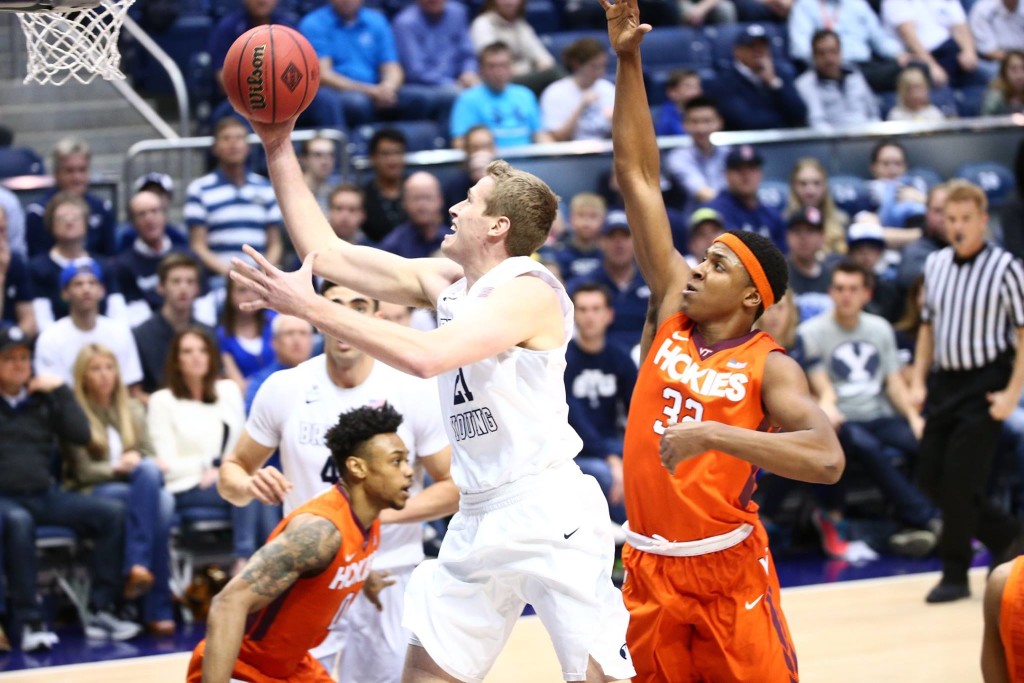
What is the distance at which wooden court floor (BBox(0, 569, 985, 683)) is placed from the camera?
6.18 meters

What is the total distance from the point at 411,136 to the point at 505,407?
6.53 m

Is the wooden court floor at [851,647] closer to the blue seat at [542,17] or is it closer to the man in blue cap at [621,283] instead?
the man in blue cap at [621,283]

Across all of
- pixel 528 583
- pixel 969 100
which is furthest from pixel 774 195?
pixel 528 583

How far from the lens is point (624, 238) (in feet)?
28.9

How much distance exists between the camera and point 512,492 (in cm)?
397

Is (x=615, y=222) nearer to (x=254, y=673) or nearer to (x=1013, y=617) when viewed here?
(x=254, y=673)

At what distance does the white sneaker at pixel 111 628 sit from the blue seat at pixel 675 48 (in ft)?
21.8

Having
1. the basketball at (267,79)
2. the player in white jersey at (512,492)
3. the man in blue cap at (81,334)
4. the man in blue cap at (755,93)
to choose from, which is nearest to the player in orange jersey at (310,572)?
the player in white jersey at (512,492)

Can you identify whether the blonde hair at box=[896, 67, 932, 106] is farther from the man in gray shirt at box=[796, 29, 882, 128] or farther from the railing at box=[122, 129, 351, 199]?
the railing at box=[122, 129, 351, 199]

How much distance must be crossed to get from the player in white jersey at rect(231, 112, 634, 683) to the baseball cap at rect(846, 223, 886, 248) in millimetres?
5673

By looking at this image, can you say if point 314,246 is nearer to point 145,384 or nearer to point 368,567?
point 368,567

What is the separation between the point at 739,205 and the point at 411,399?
4816 mm

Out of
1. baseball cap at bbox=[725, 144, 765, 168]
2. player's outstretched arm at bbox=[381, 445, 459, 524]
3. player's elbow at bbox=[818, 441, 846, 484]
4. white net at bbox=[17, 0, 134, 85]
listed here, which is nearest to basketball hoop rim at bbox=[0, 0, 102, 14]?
white net at bbox=[17, 0, 134, 85]

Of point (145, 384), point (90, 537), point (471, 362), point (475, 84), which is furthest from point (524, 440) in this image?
point (475, 84)
